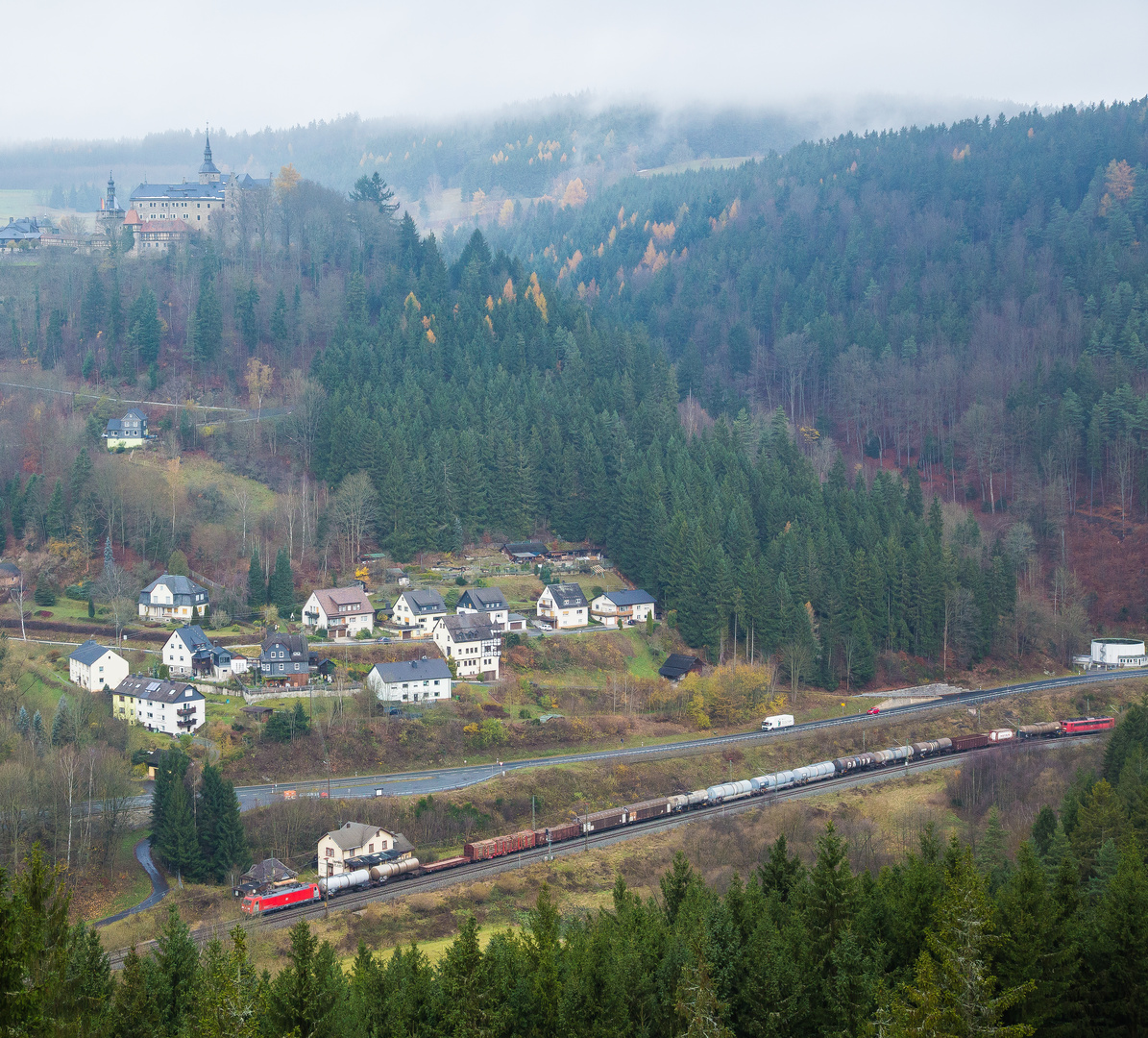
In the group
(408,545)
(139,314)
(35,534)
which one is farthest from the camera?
(139,314)

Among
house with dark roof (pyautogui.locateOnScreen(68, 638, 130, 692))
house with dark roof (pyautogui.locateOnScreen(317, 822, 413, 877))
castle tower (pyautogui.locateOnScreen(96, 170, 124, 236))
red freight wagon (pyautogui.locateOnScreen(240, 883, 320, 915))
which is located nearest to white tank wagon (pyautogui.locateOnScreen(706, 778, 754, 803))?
house with dark roof (pyautogui.locateOnScreen(317, 822, 413, 877))

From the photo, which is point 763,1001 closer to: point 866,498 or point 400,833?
point 400,833

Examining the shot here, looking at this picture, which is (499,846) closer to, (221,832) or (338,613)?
(221,832)

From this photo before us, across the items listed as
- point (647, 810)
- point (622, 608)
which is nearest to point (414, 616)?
point (622, 608)

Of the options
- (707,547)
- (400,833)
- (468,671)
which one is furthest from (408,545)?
(400,833)

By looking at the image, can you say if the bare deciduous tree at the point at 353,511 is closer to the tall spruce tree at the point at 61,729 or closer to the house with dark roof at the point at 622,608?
the house with dark roof at the point at 622,608

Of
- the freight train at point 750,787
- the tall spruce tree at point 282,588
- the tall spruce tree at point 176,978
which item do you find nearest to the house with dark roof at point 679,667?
the freight train at point 750,787
